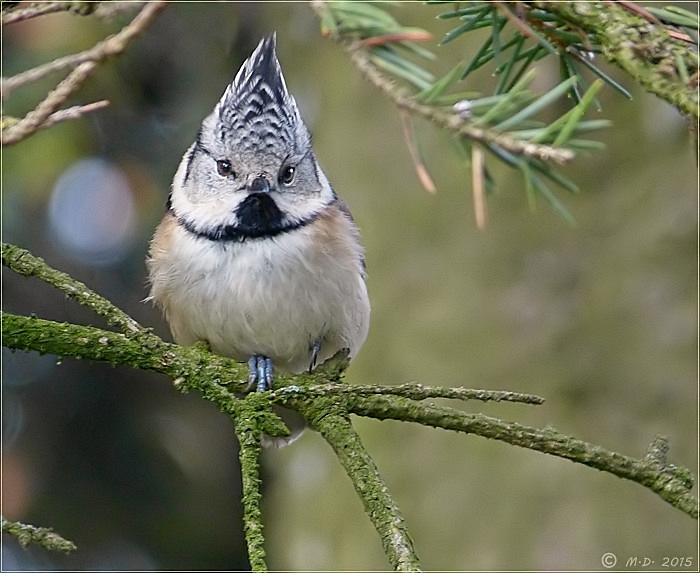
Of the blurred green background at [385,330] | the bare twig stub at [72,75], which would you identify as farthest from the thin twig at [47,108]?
the blurred green background at [385,330]

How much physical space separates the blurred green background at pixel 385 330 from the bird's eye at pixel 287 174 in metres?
1.15

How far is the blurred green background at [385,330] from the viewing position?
3.63 meters

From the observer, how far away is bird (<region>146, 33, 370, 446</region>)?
89.5 inches

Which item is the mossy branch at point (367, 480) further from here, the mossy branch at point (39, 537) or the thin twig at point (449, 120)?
the thin twig at point (449, 120)

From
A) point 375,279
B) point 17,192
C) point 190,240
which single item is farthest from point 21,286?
point 190,240

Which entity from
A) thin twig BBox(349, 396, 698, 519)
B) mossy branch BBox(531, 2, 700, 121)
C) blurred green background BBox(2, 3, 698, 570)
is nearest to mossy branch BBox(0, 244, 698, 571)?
thin twig BBox(349, 396, 698, 519)

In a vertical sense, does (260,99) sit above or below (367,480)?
above

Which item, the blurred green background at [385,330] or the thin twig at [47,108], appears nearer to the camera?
the thin twig at [47,108]

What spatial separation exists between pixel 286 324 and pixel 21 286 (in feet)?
7.70

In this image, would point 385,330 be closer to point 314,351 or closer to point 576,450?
point 314,351

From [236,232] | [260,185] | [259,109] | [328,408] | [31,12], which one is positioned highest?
[31,12]

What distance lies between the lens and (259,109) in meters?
2.22

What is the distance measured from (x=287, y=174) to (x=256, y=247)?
215 mm

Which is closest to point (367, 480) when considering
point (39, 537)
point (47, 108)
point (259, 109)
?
point (39, 537)
